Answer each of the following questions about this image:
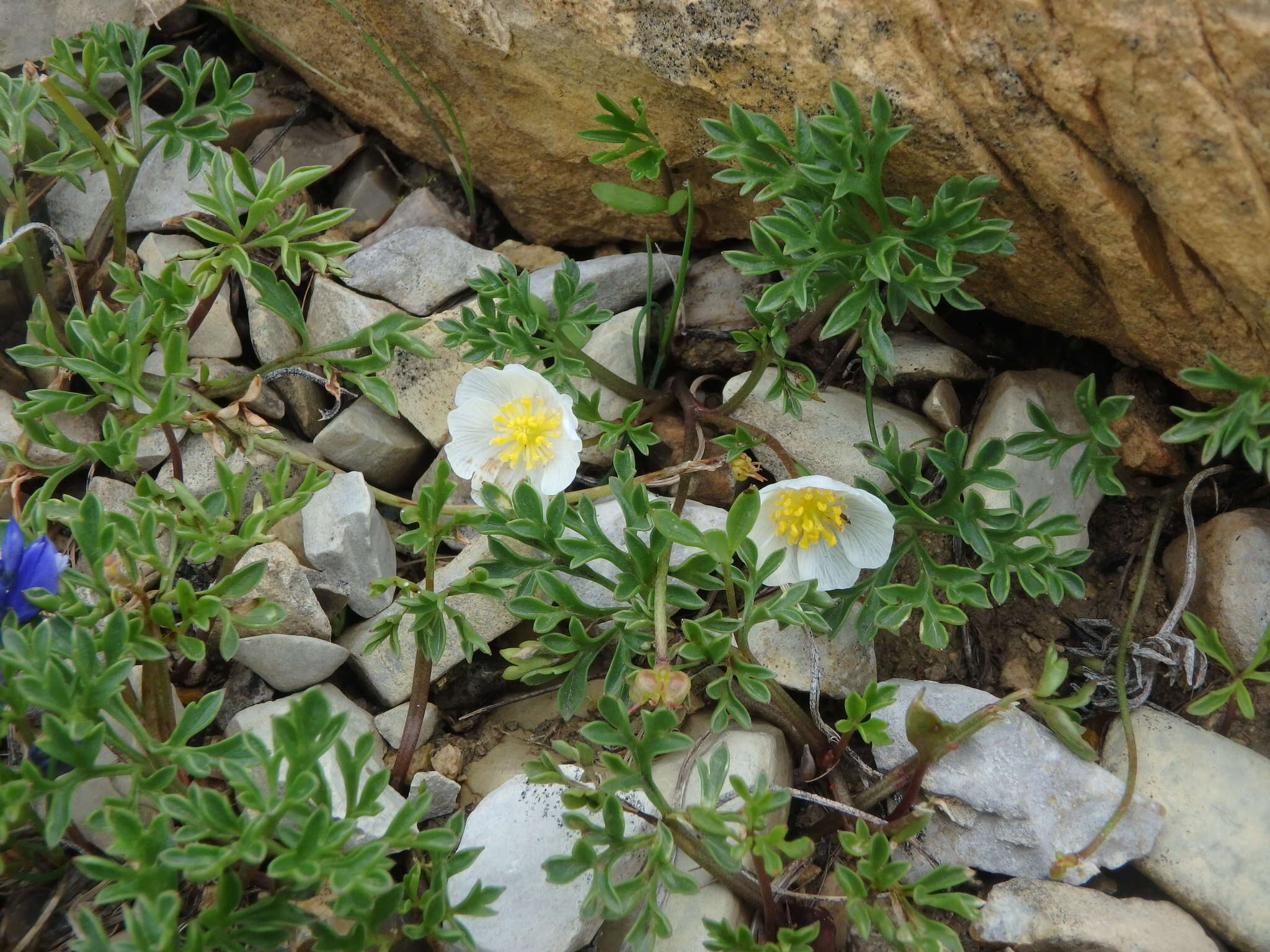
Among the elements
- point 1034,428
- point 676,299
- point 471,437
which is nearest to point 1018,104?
point 1034,428

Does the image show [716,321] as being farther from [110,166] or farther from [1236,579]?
[110,166]

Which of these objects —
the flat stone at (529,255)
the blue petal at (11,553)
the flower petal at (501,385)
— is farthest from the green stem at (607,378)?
the blue petal at (11,553)

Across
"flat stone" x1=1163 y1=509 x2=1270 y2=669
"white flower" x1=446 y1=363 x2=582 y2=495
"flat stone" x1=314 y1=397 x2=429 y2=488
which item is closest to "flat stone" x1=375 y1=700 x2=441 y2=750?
"white flower" x1=446 y1=363 x2=582 y2=495

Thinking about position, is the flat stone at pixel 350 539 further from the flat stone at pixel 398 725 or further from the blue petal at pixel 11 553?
the blue petal at pixel 11 553

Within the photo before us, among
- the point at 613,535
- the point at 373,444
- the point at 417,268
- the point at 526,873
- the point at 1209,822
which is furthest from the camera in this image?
the point at 417,268

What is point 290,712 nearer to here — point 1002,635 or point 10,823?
point 10,823

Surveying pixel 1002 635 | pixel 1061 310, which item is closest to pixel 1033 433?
pixel 1061 310
